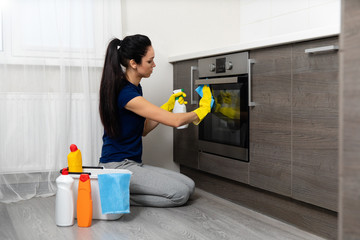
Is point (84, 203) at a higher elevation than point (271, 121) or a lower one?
lower

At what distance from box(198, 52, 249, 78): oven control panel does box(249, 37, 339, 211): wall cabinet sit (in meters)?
0.08

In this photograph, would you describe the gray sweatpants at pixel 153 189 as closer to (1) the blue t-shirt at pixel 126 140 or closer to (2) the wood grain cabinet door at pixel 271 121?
(1) the blue t-shirt at pixel 126 140

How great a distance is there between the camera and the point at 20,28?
8.44 ft

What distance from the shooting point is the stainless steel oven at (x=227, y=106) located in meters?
2.28

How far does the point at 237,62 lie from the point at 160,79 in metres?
0.93

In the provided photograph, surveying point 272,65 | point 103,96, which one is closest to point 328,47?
point 272,65

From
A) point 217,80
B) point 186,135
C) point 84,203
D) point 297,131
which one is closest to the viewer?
point 297,131

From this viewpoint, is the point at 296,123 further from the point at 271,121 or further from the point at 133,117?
the point at 133,117

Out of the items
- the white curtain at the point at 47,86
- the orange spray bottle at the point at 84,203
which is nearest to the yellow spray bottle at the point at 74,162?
the orange spray bottle at the point at 84,203

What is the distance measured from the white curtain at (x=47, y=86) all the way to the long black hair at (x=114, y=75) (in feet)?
1.37

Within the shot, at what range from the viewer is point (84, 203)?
2023 millimetres

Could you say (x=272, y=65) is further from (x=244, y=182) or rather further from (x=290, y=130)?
(x=244, y=182)

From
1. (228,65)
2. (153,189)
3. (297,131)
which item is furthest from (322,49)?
(153,189)

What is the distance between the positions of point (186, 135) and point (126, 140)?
24.1 inches
